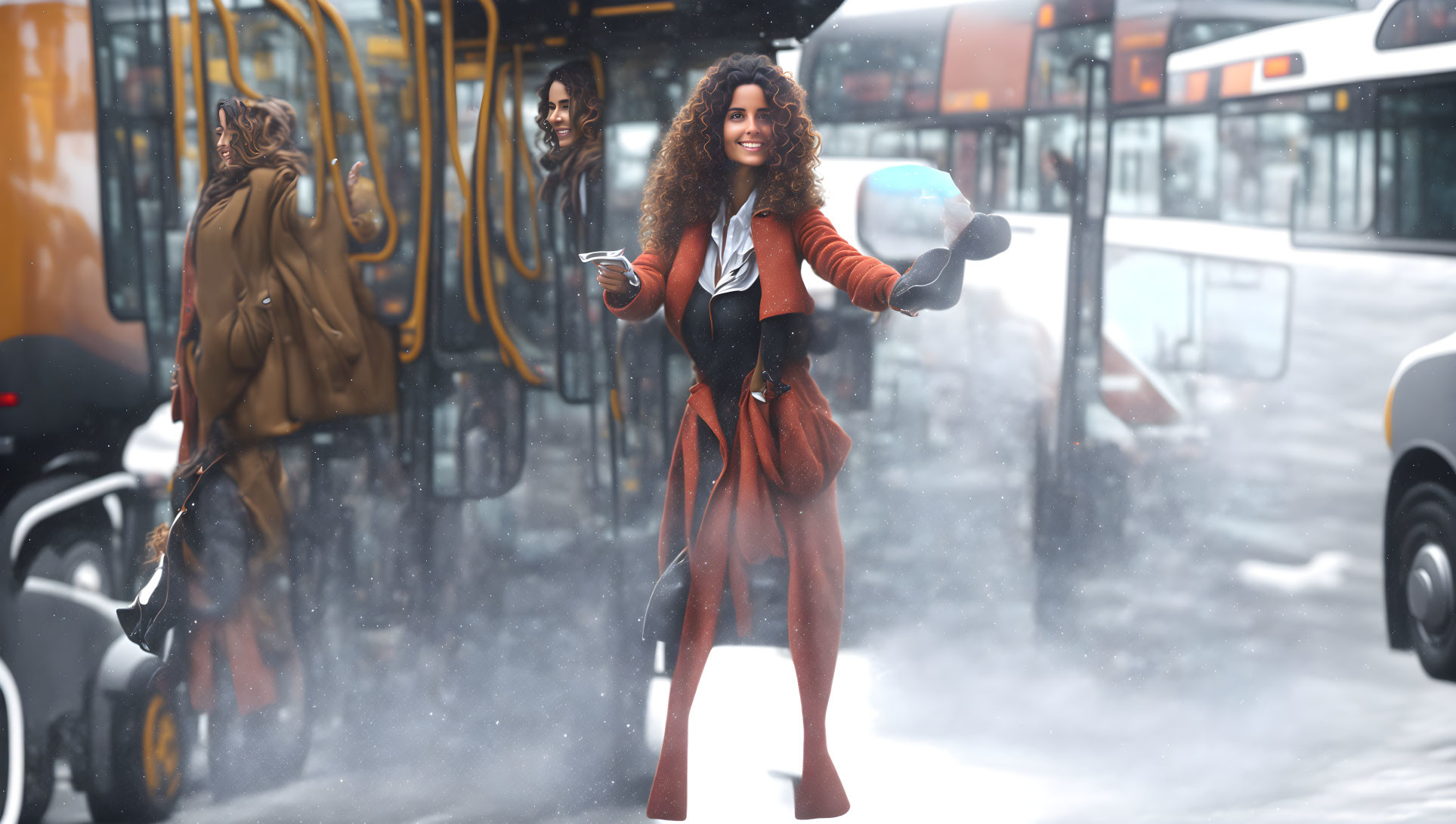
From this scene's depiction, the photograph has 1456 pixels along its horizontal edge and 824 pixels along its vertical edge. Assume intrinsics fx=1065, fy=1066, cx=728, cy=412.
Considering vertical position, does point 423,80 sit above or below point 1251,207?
above

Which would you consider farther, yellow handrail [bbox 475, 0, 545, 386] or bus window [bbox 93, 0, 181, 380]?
bus window [bbox 93, 0, 181, 380]

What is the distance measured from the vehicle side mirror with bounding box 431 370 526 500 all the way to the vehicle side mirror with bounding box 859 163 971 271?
3.84 ft

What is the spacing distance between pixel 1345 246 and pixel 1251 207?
307 mm

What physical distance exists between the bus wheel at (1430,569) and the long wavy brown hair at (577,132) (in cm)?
262

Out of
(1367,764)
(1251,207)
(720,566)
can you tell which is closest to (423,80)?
(720,566)

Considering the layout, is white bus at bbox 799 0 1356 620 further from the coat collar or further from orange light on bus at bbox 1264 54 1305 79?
the coat collar

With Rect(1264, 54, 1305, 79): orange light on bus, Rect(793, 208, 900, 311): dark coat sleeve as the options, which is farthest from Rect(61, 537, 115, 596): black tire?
Rect(1264, 54, 1305, 79): orange light on bus

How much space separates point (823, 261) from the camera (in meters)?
2.78

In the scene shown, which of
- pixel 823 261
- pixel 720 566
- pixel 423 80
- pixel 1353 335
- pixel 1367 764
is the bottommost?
pixel 1367 764

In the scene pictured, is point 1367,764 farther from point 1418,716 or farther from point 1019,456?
point 1019,456

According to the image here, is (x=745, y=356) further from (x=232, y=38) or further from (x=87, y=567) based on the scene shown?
(x=87, y=567)

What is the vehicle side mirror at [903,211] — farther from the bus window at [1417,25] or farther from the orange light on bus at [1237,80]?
the bus window at [1417,25]

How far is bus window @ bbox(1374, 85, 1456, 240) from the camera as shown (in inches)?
120

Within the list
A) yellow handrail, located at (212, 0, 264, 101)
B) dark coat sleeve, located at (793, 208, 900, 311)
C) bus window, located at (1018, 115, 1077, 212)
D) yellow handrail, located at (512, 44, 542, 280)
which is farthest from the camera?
yellow handrail, located at (212, 0, 264, 101)
